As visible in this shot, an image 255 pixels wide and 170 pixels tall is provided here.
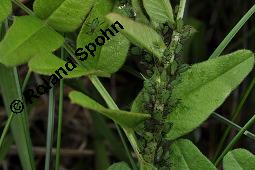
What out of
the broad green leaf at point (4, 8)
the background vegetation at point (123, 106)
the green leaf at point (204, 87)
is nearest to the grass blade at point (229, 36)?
the green leaf at point (204, 87)

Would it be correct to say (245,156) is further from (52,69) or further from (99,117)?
(99,117)

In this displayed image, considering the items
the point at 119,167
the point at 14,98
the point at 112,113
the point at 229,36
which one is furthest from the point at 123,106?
the point at 112,113

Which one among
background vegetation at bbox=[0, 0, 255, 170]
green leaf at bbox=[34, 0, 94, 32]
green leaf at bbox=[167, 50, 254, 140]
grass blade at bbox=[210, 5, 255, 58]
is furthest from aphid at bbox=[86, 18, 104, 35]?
background vegetation at bbox=[0, 0, 255, 170]

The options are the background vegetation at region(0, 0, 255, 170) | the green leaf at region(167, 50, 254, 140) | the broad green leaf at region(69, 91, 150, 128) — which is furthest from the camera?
the background vegetation at region(0, 0, 255, 170)

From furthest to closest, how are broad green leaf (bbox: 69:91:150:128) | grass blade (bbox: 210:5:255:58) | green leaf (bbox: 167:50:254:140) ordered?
grass blade (bbox: 210:5:255:58) < green leaf (bbox: 167:50:254:140) < broad green leaf (bbox: 69:91:150:128)

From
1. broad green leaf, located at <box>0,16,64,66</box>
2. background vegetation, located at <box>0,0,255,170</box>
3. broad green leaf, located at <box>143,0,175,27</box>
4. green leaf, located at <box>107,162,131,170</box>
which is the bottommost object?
background vegetation, located at <box>0,0,255,170</box>

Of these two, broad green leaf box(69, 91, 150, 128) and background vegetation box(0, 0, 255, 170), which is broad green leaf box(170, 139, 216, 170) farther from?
background vegetation box(0, 0, 255, 170)

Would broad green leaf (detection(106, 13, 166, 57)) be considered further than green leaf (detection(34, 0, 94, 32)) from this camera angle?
No

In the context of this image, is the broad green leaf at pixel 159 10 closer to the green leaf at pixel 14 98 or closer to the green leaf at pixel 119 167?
the green leaf at pixel 119 167
